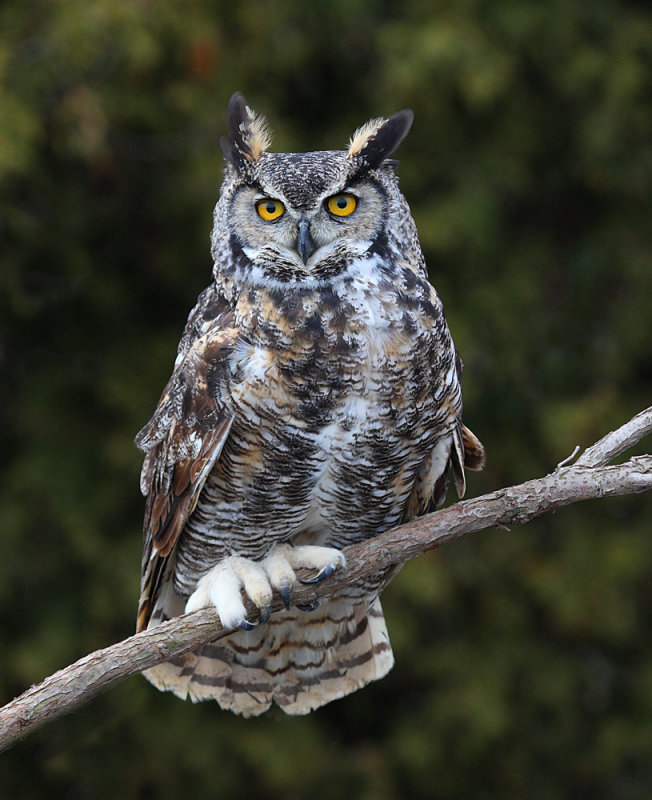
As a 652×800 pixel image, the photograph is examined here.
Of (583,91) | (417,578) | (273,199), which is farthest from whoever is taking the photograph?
(583,91)

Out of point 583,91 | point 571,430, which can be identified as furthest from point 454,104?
point 571,430

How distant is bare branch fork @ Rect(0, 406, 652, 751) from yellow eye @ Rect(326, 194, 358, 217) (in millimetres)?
659

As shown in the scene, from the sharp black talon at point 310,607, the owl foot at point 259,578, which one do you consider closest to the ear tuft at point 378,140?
the owl foot at point 259,578

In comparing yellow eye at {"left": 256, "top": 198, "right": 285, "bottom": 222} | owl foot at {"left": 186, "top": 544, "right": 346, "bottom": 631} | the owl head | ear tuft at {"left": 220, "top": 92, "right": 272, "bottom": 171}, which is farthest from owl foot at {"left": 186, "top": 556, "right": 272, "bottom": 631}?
ear tuft at {"left": 220, "top": 92, "right": 272, "bottom": 171}

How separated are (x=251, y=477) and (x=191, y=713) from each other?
209 centimetres

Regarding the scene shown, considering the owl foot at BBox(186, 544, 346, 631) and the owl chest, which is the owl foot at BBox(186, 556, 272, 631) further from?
the owl chest

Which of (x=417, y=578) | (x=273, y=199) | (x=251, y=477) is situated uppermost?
(x=273, y=199)

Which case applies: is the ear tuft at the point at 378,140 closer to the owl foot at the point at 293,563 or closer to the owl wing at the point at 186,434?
the owl wing at the point at 186,434

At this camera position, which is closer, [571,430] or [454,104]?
[571,430]

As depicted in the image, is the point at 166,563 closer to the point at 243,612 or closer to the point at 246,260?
the point at 243,612

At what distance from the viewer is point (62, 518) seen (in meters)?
3.89

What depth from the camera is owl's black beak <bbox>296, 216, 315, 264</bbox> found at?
6.91 ft

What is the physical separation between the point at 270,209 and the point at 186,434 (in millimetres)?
523

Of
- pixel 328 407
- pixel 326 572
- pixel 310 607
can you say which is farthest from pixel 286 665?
pixel 328 407
